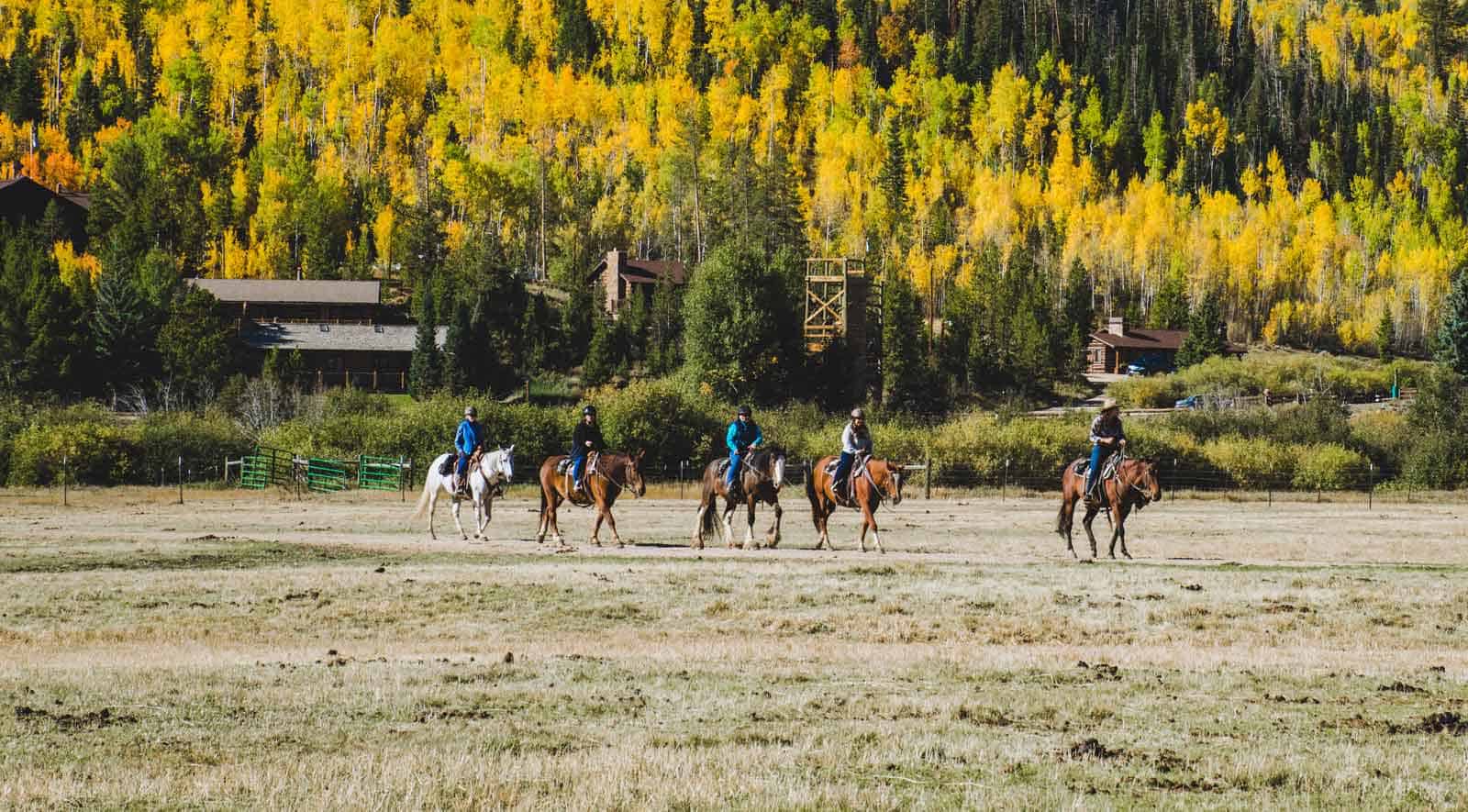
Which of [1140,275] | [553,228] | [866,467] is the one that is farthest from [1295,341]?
[866,467]

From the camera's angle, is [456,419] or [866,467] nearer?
[866,467]

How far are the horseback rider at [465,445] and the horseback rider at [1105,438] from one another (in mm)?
13256

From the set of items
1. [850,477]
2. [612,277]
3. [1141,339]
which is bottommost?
[850,477]

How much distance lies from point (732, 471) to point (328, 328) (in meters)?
81.7

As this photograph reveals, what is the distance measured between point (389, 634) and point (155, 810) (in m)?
9.59

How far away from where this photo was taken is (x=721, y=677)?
558 inches

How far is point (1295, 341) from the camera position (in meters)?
169

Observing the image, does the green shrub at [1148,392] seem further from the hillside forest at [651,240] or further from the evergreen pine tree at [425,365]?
the evergreen pine tree at [425,365]

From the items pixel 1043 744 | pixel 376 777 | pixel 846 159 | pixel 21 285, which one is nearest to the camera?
pixel 376 777

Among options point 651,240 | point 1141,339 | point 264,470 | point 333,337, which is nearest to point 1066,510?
point 264,470

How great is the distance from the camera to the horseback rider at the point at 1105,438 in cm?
2761

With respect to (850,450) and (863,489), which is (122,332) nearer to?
(850,450)

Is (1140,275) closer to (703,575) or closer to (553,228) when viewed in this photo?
(553,228)

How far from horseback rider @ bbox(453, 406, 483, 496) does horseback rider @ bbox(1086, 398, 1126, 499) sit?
13256mm
